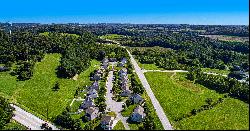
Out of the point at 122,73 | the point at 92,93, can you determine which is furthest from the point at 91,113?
the point at 122,73

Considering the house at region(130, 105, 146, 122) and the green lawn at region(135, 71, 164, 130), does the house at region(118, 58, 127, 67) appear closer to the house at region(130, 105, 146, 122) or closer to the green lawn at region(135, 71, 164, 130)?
the green lawn at region(135, 71, 164, 130)

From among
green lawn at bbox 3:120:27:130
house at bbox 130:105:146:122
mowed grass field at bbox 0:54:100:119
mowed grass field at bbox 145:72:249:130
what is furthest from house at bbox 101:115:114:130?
mowed grass field at bbox 0:54:100:119

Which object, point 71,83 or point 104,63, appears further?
point 104,63

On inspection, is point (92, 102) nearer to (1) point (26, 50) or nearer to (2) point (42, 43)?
(1) point (26, 50)

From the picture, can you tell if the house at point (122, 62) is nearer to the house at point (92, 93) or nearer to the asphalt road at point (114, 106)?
the asphalt road at point (114, 106)

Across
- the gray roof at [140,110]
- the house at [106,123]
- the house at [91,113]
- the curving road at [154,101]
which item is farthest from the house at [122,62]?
the house at [106,123]

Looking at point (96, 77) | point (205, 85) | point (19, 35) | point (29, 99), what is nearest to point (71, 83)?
point (96, 77)

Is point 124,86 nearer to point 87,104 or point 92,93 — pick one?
point 92,93
